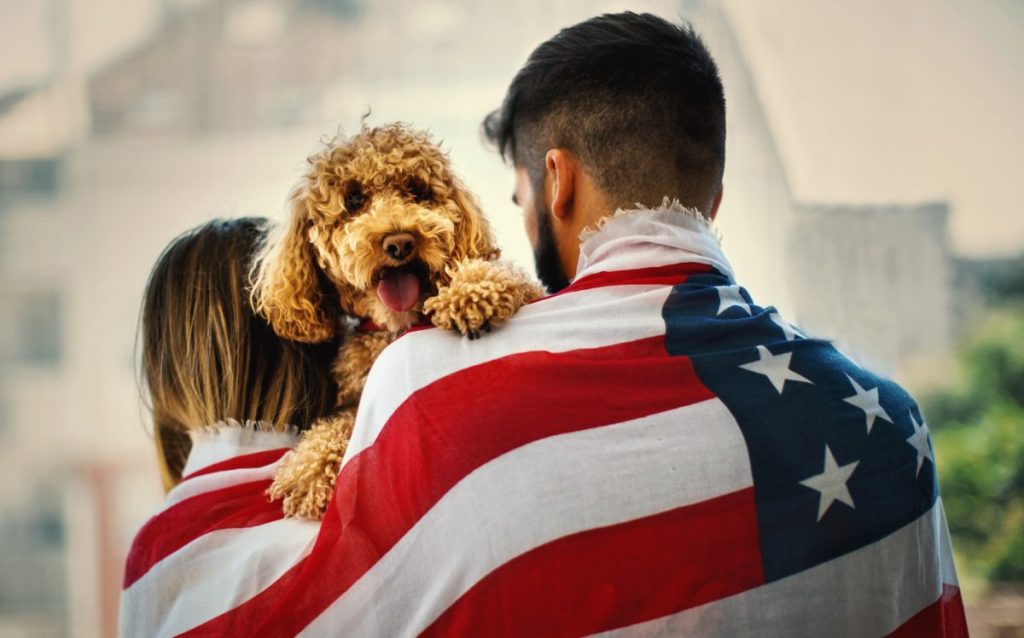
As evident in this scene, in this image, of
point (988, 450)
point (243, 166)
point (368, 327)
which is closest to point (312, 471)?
point (368, 327)

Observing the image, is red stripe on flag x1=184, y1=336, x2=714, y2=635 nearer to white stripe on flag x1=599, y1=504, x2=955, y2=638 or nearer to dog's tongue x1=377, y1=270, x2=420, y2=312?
white stripe on flag x1=599, y1=504, x2=955, y2=638

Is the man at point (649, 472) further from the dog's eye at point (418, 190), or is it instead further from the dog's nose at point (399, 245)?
the dog's eye at point (418, 190)

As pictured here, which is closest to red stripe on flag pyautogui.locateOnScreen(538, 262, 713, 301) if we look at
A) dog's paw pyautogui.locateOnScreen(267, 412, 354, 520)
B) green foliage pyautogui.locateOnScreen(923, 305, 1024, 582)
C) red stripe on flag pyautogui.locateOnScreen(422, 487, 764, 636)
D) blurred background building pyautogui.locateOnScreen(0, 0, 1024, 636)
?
red stripe on flag pyautogui.locateOnScreen(422, 487, 764, 636)

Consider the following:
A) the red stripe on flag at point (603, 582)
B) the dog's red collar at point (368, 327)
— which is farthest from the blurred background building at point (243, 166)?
the red stripe on flag at point (603, 582)

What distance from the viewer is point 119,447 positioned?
280 centimetres

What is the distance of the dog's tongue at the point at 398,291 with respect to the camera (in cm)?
121

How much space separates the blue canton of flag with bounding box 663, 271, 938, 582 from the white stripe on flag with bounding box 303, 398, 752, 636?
0.14 ft

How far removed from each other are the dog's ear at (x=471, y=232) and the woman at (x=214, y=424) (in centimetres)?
29

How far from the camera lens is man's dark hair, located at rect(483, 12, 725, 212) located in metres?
1.11

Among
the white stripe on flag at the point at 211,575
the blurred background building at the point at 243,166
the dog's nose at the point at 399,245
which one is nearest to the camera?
the white stripe on flag at the point at 211,575

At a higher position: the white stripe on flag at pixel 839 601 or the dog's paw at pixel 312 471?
the dog's paw at pixel 312 471

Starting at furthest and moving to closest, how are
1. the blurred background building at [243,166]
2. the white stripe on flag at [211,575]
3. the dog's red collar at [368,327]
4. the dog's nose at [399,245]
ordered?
the blurred background building at [243,166], the dog's red collar at [368,327], the dog's nose at [399,245], the white stripe on flag at [211,575]

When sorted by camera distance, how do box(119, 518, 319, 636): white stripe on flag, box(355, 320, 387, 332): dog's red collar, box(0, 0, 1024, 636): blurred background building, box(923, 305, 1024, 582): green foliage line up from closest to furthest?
box(119, 518, 319, 636): white stripe on flag → box(355, 320, 387, 332): dog's red collar → box(0, 0, 1024, 636): blurred background building → box(923, 305, 1024, 582): green foliage

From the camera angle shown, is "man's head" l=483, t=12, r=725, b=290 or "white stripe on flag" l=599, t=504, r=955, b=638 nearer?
"white stripe on flag" l=599, t=504, r=955, b=638
